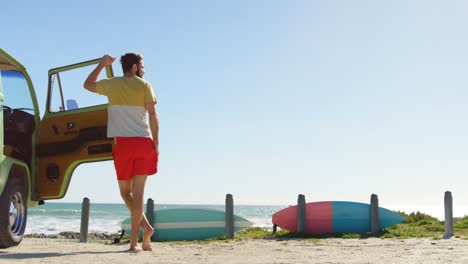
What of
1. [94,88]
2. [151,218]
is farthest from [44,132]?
[151,218]

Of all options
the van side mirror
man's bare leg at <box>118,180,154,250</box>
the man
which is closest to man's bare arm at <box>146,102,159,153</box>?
the man

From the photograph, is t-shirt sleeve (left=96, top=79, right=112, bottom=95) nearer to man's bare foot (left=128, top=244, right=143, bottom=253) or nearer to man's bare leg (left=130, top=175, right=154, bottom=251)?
man's bare leg (left=130, top=175, right=154, bottom=251)

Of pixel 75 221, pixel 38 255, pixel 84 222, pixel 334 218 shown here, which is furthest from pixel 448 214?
pixel 75 221

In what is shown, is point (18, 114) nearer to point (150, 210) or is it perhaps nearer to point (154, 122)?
point (154, 122)

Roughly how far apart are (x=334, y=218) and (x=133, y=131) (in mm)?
9600

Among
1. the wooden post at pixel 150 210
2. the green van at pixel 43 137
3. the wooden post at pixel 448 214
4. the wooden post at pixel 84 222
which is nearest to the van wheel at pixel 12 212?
the green van at pixel 43 137

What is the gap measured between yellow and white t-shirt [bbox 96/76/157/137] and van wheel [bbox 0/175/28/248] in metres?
1.73

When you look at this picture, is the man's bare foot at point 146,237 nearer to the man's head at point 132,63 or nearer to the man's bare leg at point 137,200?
the man's bare leg at point 137,200

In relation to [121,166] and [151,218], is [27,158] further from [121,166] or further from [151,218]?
[151,218]

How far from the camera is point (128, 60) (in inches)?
237

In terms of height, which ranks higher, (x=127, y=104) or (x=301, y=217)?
(x=127, y=104)

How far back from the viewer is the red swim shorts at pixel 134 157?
5.78 meters

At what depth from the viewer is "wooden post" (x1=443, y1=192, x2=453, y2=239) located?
44.7 feet

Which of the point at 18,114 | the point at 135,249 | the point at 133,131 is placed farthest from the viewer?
the point at 18,114
